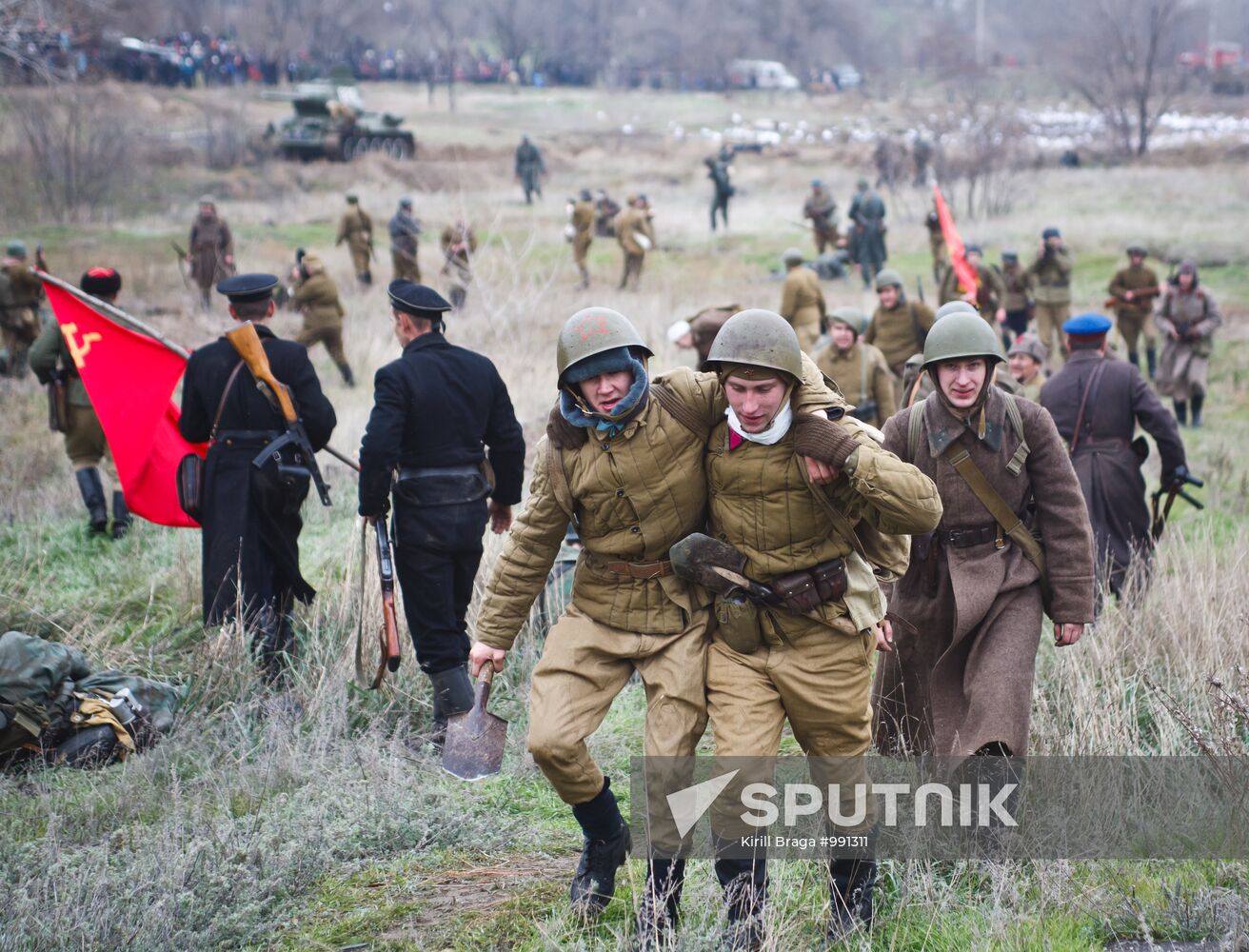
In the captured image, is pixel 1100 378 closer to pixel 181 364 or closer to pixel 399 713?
pixel 399 713

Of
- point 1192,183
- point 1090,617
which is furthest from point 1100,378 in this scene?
point 1192,183

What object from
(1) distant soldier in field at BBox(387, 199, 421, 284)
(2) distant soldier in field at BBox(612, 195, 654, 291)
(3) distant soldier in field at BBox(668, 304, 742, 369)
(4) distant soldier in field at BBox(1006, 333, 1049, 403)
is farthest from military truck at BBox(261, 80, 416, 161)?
(4) distant soldier in field at BBox(1006, 333, 1049, 403)

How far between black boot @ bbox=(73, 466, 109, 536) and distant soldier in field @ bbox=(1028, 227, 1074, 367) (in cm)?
1049

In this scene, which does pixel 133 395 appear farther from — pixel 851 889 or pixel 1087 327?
pixel 1087 327

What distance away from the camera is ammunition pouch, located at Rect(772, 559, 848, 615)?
3.51 m

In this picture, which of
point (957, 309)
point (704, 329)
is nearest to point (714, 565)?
point (957, 309)

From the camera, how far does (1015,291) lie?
51.0 ft

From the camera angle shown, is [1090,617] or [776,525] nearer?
[776,525]

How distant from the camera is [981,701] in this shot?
4145 millimetres

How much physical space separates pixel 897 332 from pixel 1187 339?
156 inches

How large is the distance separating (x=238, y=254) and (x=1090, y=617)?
2108 centimetres

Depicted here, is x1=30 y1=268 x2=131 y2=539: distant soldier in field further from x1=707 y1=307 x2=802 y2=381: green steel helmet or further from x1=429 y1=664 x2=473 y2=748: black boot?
x1=707 y1=307 x2=802 y2=381: green steel helmet

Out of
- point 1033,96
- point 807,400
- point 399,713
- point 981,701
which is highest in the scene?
point 1033,96

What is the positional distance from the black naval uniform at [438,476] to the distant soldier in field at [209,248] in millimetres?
13210
